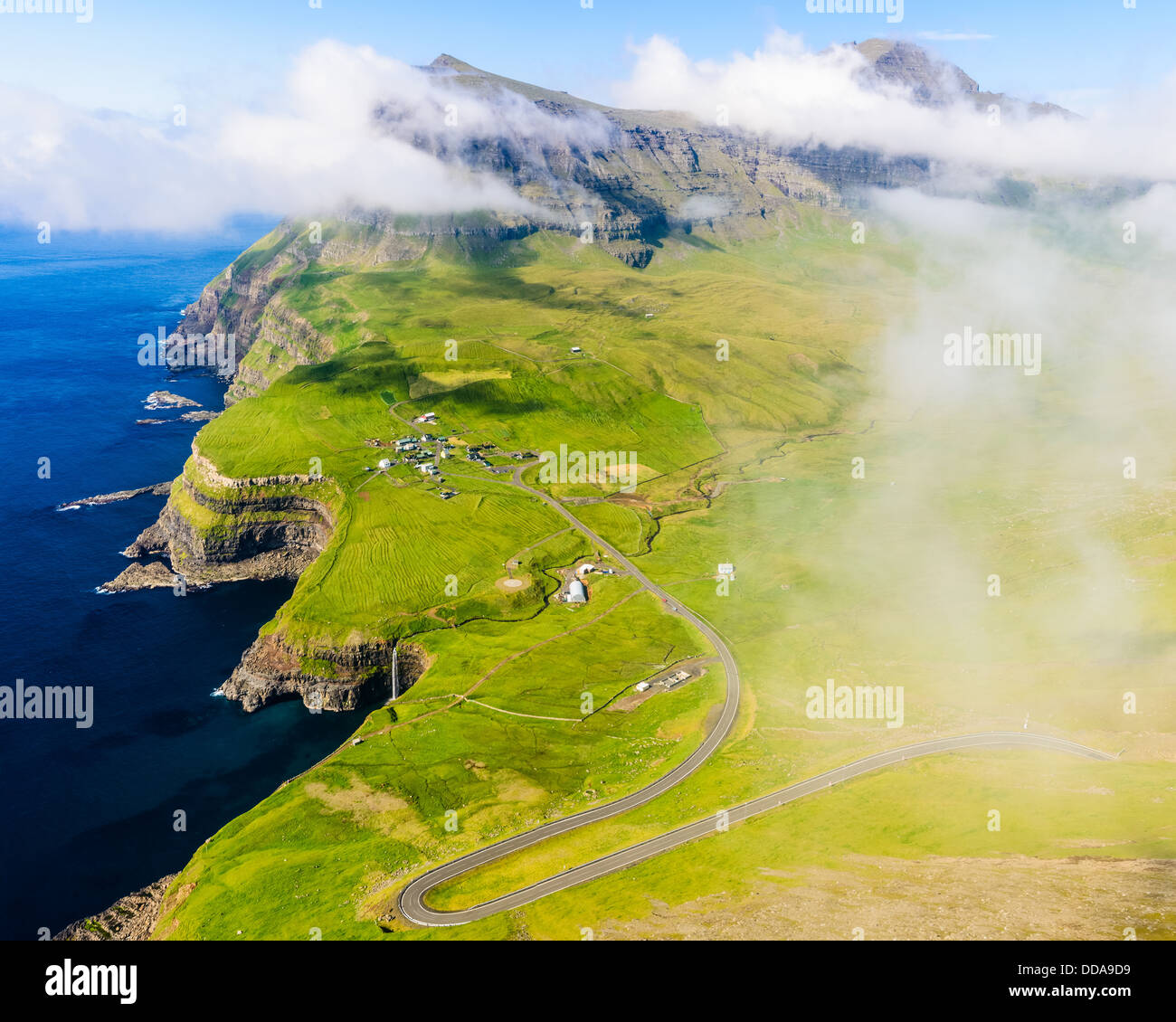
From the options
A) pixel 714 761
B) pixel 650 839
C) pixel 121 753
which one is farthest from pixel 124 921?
pixel 714 761

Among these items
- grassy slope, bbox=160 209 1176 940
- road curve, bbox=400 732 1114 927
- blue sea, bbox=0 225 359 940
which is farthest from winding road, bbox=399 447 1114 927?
blue sea, bbox=0 225 359 940

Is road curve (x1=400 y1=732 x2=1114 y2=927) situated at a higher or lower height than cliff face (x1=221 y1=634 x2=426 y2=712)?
lower

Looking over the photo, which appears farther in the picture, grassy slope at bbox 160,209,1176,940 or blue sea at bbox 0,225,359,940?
blue sea at bbox 0,225,359,940

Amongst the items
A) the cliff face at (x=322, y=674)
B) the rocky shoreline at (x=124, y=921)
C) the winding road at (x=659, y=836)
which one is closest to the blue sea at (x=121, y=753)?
the rocky shoreline at (x=124, y=921)

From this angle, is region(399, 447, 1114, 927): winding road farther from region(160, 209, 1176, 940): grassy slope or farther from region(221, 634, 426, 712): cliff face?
region(221, 634, 426, 712): cliff face

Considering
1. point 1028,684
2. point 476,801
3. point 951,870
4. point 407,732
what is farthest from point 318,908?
A: point 1028,684

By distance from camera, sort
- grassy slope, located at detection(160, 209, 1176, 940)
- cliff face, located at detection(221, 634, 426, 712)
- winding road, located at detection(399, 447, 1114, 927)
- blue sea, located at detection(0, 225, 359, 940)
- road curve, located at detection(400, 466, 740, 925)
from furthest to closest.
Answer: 1. cliff face, located at detection(221, 634, 426, 712)
2. blue sea, located at detection(0, 225, 359, 940)
3. grassy slope, located at detection(160, 209, 1176, 940)
4. winding road, located at detection(399, 447, 1114, 927)
5. road curve, located at detection(400, 466, 740, 925)
